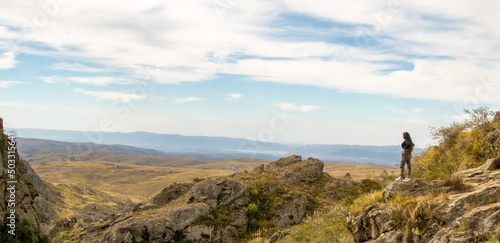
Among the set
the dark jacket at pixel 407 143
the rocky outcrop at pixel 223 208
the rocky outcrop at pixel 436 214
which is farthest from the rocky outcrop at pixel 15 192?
the dark jacket at pixel 407 143

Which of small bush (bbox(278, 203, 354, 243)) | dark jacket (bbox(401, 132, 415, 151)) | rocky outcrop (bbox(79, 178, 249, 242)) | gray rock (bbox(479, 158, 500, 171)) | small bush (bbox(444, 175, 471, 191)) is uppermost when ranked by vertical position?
dark jacket (bbox(401, 132, 415, 151))

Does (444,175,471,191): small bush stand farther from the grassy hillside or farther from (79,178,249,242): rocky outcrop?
(79,178,249,242): rocky outcrop

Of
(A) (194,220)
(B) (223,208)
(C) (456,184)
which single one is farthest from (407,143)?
(B) (223,208)

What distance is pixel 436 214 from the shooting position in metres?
11.4

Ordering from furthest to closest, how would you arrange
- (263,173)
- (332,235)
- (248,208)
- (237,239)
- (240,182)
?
1. (263,173)
2. (240,182)
3. (248,208)
4. (237,239)
5. (332,235)

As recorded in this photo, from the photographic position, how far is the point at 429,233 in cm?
1116

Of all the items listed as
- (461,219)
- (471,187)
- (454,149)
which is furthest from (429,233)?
(454,149)

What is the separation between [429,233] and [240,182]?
2447 cm

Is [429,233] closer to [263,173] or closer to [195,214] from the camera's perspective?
[195,214]

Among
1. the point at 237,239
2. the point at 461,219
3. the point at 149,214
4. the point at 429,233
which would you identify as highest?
the point at 461,219

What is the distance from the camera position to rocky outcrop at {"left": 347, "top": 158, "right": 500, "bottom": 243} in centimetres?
1030

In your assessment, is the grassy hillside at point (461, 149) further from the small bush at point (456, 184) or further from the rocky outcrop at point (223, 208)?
the rocky outcrop at point (223, 208)

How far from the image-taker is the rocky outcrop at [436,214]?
10305 mm

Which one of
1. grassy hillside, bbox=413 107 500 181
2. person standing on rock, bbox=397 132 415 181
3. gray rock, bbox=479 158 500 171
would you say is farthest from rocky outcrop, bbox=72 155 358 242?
gray rock, bbox=479 158 500 171
